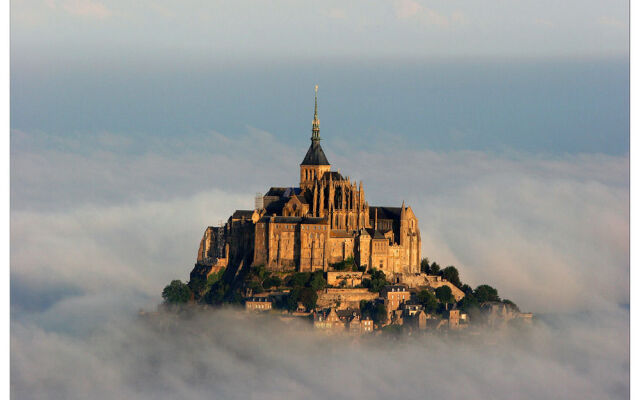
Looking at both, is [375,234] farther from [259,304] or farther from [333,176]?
[259,304]

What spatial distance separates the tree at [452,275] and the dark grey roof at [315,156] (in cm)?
1504

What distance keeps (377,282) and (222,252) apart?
16240 mm

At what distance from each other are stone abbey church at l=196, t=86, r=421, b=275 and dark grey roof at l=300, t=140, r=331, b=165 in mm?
84

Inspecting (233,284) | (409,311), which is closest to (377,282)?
(409,311)

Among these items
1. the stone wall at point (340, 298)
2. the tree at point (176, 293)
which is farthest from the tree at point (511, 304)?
the tree at point (176, 293)

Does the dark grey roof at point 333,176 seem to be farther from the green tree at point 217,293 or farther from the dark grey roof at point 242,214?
the green tree at point 217,293

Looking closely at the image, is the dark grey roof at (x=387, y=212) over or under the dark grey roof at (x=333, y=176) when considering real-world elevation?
under

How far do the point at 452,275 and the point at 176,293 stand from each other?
2555 cm

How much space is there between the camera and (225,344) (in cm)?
14312

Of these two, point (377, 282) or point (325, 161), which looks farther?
point (325, 161)

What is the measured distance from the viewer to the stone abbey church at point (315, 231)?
144 metres

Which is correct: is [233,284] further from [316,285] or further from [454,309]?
[454,309]

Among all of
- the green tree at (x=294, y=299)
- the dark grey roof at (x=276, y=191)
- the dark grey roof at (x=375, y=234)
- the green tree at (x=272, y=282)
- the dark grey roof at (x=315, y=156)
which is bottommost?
the green tree at (x=294, y=299)

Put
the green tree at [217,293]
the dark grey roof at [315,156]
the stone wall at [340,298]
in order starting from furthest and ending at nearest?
the dark grey roof at [315,156], the green tree at [217,293], the stone wall at [340,298]
